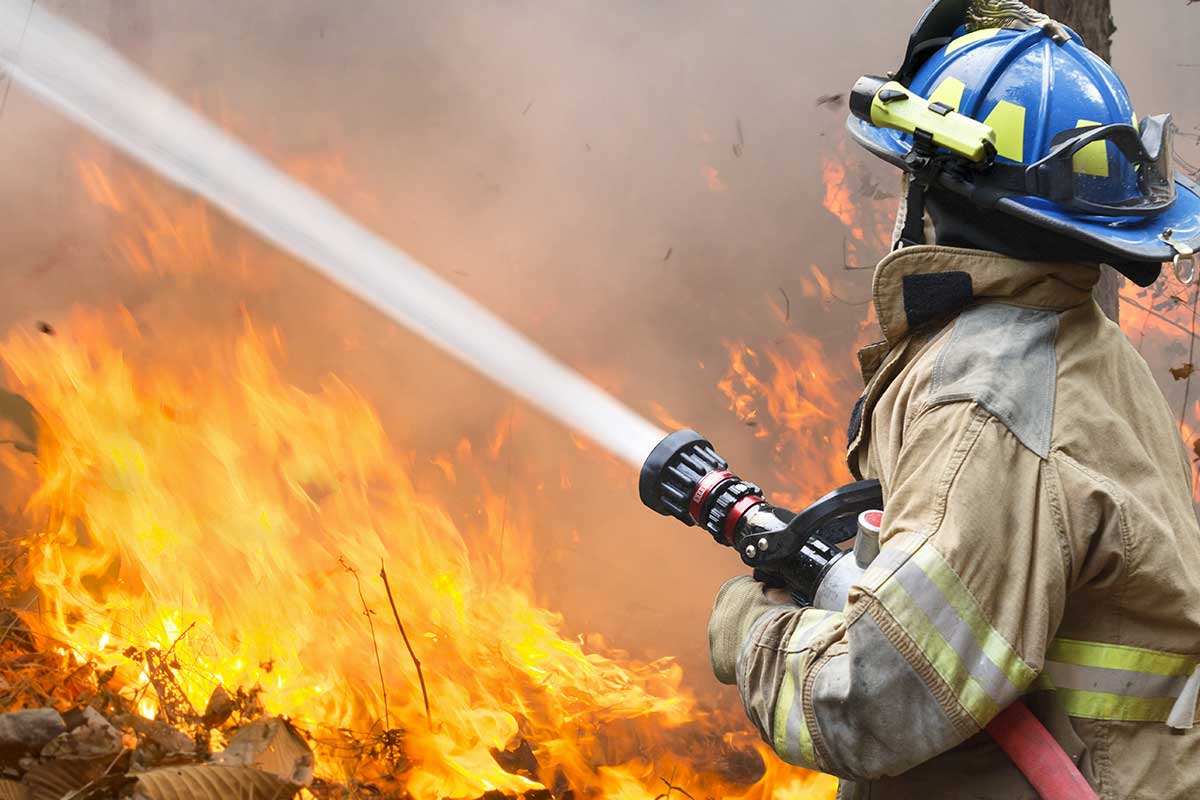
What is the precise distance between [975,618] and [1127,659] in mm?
361

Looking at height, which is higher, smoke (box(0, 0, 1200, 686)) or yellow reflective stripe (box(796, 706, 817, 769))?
smoke (box(0, 0, 1200, 686))

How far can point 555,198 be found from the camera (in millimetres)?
5582

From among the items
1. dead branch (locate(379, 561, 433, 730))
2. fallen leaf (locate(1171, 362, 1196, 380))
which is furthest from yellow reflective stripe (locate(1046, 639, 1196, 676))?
fallen leaf (locate(1171, 362, 1196, 380))

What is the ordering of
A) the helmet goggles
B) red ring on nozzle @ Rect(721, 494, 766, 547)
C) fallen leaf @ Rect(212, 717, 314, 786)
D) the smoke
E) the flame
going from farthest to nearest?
the flame → the smoke → fallen leaf @ Rect(212, 717, 314, 786) → red ring on nozzle @ Rect(721, 494, 766, 547) → the helmet goggles

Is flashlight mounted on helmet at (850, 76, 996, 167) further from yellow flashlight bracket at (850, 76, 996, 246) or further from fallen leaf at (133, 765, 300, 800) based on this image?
fallen leaf at (133, 765, 300, 800)

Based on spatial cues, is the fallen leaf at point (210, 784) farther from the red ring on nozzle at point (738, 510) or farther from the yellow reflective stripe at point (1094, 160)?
the yellow reflective stripe at point (1094, 160)

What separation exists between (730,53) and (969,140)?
4.40 meters

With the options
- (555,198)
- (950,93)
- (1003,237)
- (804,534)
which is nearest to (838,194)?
(555,198)

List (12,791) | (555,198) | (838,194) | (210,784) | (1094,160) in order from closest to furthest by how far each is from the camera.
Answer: (1094,160)
(12,791)
(210,784)
(555,198)
(838,194)

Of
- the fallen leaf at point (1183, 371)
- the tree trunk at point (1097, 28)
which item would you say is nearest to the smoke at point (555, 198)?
the tree trunk at point (1097, 28)

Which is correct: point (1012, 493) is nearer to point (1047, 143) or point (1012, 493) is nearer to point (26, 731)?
point (1047, 143)

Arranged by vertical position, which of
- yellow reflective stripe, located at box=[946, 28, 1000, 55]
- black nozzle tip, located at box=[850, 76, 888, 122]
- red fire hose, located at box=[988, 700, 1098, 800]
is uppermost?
yellow reflective stripe, located at box=[946, 28, 1000, 55]

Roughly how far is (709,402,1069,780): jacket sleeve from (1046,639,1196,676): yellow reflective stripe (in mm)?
138

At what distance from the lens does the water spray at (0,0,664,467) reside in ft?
17.5
